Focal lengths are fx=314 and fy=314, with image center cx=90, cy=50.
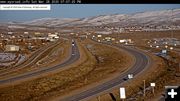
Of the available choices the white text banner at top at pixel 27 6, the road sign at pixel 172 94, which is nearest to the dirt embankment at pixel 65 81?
the white text banner at top at pixel 27 6

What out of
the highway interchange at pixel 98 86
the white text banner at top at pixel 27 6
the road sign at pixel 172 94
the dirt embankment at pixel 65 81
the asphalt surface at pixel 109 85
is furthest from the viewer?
the dirt embankment at pixel 65 81

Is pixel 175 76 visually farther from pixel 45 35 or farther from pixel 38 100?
pixel 45 35

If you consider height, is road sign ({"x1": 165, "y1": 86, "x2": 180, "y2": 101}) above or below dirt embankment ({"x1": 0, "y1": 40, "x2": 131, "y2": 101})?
above

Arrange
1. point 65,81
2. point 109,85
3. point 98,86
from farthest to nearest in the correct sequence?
point 65,81 < point 109,85 < point 98,86

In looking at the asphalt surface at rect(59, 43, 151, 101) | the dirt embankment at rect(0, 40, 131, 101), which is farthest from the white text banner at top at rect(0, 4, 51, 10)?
the dirt embankment at rect(0, 40, 131, 101)

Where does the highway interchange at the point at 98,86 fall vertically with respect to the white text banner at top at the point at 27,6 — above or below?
below

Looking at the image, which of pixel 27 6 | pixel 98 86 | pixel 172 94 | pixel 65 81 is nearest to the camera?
pixel 27 6

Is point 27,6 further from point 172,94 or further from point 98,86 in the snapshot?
point 98,86

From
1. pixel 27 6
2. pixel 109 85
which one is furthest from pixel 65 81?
pixel 27 6

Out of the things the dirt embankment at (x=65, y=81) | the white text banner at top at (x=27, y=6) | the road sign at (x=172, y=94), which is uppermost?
the white text banner at top at (x=27, y=6)

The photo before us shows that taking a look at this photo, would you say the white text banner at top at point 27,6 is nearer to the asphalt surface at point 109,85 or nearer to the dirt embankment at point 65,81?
the asphalt surface at point 109,85

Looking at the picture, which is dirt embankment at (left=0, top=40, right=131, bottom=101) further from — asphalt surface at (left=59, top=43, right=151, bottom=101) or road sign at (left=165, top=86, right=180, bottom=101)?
road sign at (left=165, top=86, right=180, bottom=101)

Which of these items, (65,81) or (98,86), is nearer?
(98,86)
